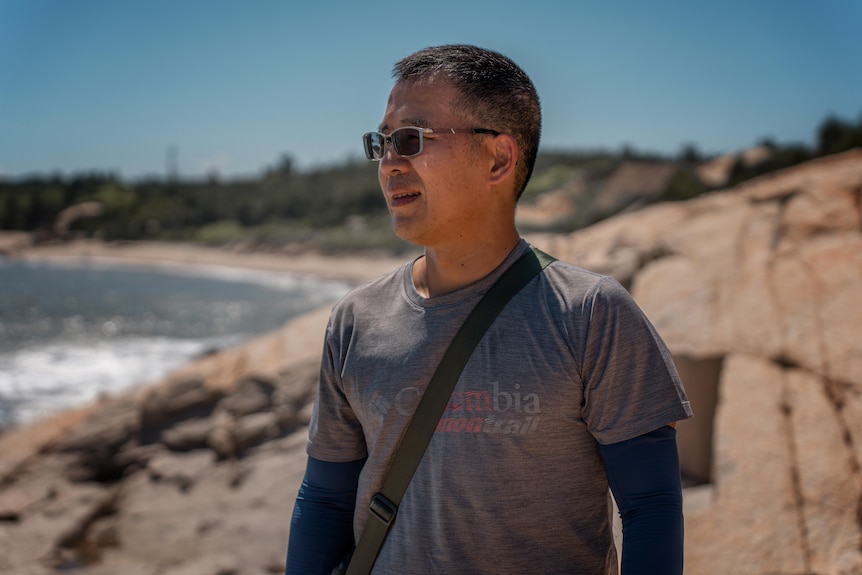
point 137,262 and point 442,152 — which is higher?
point 442,152

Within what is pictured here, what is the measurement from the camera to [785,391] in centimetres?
433

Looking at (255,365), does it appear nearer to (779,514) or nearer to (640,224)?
(640,224)

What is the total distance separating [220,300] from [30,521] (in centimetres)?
2359

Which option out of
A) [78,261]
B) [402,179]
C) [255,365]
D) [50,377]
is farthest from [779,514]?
[78,261]

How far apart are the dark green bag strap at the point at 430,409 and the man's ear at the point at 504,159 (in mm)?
199

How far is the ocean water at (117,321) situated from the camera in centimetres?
1316

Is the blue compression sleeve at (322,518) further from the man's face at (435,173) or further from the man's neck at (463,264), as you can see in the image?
the man's face at (435,173)

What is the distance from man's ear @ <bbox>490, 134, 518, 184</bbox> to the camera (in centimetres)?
169

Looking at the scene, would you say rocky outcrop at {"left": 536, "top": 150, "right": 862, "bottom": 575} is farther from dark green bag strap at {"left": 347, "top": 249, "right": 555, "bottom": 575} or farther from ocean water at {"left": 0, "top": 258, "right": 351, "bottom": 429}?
ocean water at {"left": 0, "top": 258, "right": 351, "bottom": 429}

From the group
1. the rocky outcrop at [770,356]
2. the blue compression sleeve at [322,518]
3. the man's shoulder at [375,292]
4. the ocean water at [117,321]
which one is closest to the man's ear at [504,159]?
the man's shoulder at [375,292]

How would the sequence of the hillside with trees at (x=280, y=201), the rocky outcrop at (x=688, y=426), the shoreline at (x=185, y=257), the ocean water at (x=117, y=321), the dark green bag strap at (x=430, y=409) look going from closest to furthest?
the dark green bag strap at (x=430, y=409)
the rocky outcrop at (x=688, y=426)
the ocean water at (x=117, y=321)
the hillside with trees at (x=280, y=201)
the shoreline at (x=185, y=257)

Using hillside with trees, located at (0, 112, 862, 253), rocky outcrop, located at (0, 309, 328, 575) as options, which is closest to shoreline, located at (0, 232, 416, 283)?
hillside with trees, located at (0, 112, 862, 253)

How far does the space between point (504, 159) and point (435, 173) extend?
6.5 inches

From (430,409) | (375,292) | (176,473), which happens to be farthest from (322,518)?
(176,473)
